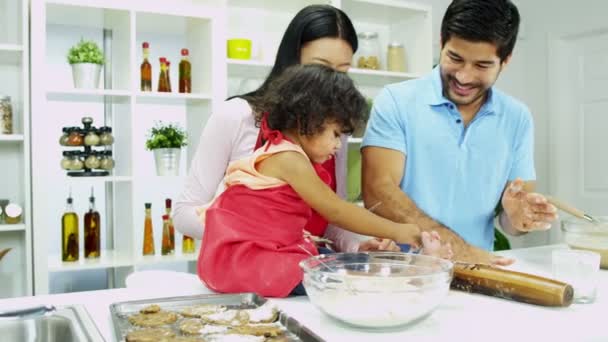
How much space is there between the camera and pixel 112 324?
37.9 inches

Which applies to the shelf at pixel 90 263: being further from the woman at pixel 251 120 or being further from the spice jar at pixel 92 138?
the woman at pixel 251 120

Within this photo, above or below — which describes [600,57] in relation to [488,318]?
above

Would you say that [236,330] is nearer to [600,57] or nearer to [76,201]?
[76,201]

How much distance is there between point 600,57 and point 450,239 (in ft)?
10.9

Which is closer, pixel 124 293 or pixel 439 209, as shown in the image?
pixel 124 293

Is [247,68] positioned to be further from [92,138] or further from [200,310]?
[200,310]

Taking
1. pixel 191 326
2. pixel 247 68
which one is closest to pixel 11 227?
pixel 247 68

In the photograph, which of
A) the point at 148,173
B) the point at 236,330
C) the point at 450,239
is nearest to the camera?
the point at 236,330

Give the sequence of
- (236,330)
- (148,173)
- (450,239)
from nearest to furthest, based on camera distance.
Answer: (236,330) → (450,239) → (148,173)

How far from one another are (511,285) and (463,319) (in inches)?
7.3

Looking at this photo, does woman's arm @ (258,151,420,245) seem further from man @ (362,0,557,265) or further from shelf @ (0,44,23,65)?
shelf @ (0,44,23,65)

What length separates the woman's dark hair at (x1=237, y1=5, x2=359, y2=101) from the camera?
66.3 inches

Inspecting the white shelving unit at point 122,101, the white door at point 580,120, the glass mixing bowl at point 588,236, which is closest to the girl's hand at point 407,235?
the glass mixing bowl at point 588,236

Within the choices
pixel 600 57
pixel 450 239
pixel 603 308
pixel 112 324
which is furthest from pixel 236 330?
pixel 600 57
